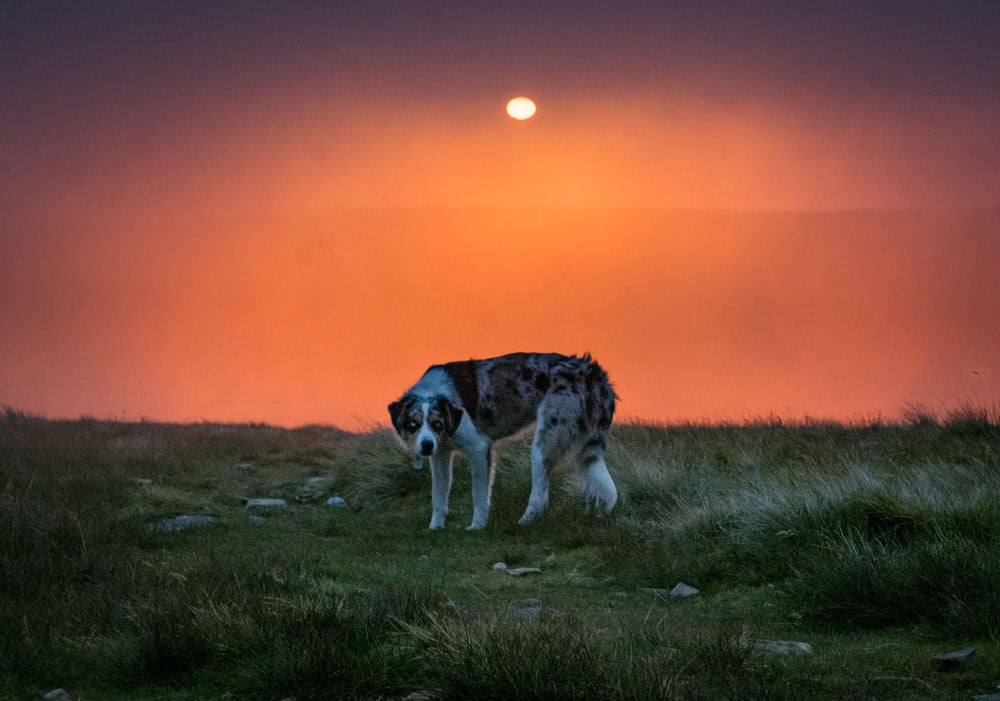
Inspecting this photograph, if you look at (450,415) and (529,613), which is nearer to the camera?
(529,613)

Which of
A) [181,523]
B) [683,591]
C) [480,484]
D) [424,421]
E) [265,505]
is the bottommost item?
[683,591]

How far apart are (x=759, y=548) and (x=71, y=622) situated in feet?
17.7

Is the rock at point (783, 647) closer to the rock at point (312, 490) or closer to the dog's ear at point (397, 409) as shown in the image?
the dog's ear at point (397, 409)

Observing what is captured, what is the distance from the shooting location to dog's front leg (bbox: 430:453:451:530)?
12.2 m

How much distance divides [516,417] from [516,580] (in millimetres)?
3693

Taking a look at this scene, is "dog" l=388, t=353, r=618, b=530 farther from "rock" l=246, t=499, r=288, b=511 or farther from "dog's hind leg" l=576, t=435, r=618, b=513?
"rock" l=246, t=499, r=288, b=511

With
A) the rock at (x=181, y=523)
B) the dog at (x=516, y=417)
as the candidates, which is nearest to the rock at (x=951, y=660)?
the dog at (x=516, y=417)

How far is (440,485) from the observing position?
1226 cm

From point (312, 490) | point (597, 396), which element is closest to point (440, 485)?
point (597, 396)

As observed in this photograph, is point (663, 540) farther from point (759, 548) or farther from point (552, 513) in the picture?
point (552, 513)

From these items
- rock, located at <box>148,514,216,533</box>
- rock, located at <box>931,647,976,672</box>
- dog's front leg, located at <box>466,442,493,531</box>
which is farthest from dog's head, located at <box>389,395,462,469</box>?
rock, located at <box>931,647,976,672</box>

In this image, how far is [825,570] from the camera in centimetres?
716

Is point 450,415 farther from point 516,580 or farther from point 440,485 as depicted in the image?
point 516,580

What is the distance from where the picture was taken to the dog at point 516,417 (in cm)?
1198
